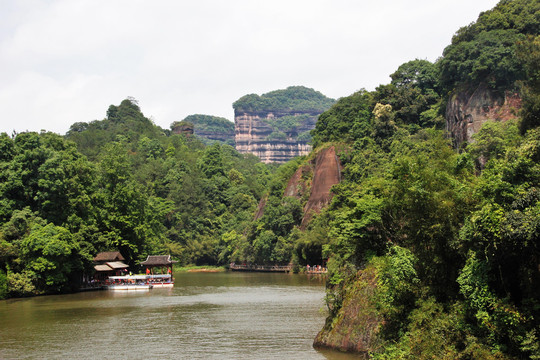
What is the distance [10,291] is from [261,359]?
33.0 meters

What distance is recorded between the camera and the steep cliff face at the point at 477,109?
62.9 meters

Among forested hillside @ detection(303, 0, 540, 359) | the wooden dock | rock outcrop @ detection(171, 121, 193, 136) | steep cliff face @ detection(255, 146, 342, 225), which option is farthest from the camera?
rock outcrop @ detection(171, 121, 193, 136)

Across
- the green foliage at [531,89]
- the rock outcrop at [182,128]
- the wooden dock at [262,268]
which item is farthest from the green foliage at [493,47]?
the rock outcrop at [182,128]

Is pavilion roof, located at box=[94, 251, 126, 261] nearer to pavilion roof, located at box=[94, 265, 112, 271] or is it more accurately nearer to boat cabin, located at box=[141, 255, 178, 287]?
pavilion roof, located at box=[94, 265, 112, 271]

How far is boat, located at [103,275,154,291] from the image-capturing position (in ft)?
185

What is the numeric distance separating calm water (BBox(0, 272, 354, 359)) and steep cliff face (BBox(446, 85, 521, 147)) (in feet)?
97.7

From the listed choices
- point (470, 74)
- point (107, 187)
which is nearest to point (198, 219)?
point (107, 187)

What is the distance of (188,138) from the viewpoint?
172 meters

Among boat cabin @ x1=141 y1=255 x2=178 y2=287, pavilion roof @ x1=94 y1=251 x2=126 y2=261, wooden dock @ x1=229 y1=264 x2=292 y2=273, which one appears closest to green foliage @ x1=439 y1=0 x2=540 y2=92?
wooden dock @ x1=229 y1=264 x2=292 y2=273

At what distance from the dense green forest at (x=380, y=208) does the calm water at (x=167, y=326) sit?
12.1ft

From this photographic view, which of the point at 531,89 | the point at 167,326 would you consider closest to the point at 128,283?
the point at 167,326

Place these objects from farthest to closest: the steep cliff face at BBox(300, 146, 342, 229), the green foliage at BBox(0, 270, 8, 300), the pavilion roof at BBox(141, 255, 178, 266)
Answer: the steep cliff face at BBox(300, 146, 342, 229), the pavilion roof at BBox(141, 255, 178, 266), the green foliage at BBox(0, 270, 8, 300)

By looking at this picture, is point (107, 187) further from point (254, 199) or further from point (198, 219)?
point (254, 199)

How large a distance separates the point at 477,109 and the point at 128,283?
42.4 meters
